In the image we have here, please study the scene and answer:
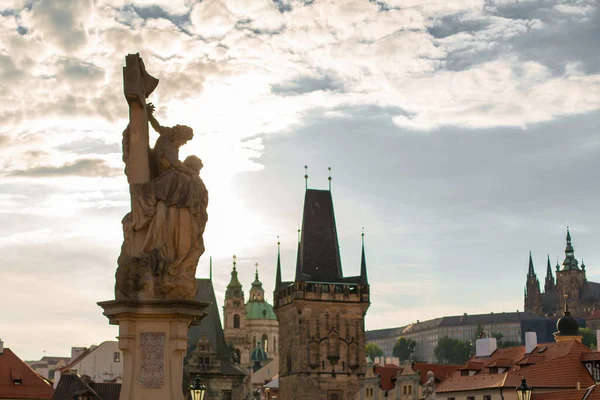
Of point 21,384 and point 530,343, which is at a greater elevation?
point 530,343

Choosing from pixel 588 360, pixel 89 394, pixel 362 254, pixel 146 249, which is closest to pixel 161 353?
pixel 146 249

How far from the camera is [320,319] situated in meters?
86.9

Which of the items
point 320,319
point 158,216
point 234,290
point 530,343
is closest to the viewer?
point 158,216

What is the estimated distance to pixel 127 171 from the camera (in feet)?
36.5

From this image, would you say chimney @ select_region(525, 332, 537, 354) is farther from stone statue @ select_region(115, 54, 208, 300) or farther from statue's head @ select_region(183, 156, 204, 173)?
stone statue @ select_region(115, 54, 208, 300)

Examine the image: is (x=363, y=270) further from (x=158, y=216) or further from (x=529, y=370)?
(x=158, y=216)

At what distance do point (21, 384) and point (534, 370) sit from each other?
88.7 ft

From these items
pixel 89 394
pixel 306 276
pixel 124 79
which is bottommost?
pixel 89 394

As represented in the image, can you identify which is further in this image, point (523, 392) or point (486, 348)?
point (486, 348)

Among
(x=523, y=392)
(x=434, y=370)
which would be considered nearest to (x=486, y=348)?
(x=434, y=370)

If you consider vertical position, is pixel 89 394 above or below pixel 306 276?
below

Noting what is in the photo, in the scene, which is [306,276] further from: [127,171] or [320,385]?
[127,171]

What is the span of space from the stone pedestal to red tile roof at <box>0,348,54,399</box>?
42911 millimetres

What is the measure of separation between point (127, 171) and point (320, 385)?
247ft
